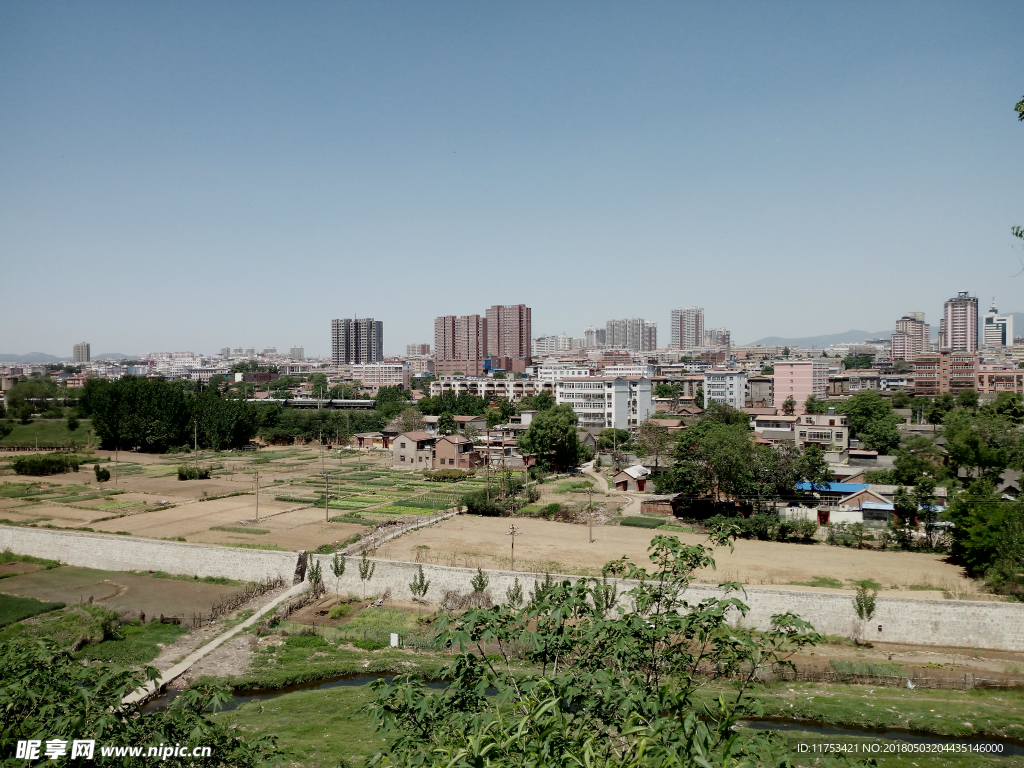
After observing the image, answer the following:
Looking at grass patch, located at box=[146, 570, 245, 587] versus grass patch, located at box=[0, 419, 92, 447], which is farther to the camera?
grass patch, located at box=[0, 419, 92, 447]

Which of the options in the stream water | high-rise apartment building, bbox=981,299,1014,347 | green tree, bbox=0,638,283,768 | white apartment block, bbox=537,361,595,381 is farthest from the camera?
high-rise apartment building, bbox=981,299,1014,347

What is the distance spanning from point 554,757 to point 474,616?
1.33m

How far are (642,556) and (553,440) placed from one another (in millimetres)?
17136

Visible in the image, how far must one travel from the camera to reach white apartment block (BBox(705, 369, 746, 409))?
201 ft

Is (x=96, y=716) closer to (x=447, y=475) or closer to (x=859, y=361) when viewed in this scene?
(x=447, y=475)

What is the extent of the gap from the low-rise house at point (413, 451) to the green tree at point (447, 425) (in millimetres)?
7559

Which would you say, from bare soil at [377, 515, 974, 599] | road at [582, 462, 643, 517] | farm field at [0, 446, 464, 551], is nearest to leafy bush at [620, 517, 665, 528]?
bare soil at [377, 515, 974, 599]

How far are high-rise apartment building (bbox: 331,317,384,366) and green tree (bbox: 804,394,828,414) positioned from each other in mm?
Result: 104157

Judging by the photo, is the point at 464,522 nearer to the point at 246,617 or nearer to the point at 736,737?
the point at 246,617

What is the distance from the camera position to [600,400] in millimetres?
51562

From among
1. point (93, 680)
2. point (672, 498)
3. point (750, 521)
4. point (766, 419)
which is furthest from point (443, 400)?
point (93, 680)

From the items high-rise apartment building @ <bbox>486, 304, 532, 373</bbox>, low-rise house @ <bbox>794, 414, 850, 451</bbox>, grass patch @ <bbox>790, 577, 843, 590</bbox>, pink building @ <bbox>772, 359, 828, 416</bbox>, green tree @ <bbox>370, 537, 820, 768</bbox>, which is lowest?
grass patch @ <bbox>790, 577, 843, 590</bbox>

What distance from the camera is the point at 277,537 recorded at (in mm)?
23328

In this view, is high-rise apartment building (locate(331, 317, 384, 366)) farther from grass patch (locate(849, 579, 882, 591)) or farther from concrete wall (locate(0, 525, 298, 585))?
grass patch (locate(849, 579, 882, 591))
